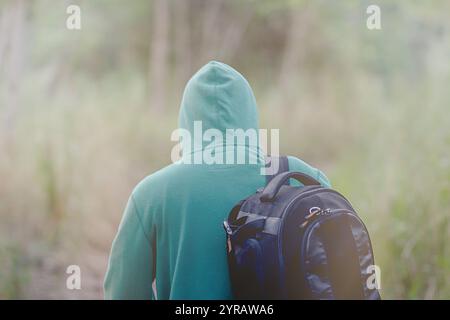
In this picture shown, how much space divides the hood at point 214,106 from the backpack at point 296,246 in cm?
29

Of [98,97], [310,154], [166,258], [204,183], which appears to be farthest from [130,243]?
Answer: [310,154]

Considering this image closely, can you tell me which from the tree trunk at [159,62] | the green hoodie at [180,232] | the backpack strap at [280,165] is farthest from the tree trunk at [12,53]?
the backpack strap at [280,165]

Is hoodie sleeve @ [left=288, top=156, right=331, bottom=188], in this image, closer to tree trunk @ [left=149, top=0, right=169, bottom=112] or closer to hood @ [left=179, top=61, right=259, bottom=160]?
hood @ [left=179, top=61, right=259, bottom=160]

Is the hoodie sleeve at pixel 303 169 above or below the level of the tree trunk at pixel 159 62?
below

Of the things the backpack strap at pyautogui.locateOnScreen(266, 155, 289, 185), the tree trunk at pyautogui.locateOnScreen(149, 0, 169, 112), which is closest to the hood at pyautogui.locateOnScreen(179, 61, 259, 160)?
the backpack strap at pyautogui.locateOnScreen(266, 155, 289, 185)

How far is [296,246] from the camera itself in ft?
5.76

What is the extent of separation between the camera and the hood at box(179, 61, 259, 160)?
2.03m

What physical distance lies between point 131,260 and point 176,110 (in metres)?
7.87

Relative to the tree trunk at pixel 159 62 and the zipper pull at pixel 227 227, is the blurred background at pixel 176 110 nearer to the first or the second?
the tree trunk at pixel 159 62

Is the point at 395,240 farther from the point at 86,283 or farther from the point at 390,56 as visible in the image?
the point at 390,56

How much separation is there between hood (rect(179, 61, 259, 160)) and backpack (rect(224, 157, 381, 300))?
29 cm

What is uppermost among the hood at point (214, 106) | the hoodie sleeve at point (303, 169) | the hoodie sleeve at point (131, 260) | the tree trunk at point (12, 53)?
the tree trunk at point (12, 53)

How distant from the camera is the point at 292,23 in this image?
38.9ft

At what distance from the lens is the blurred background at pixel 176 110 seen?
4.62 m
